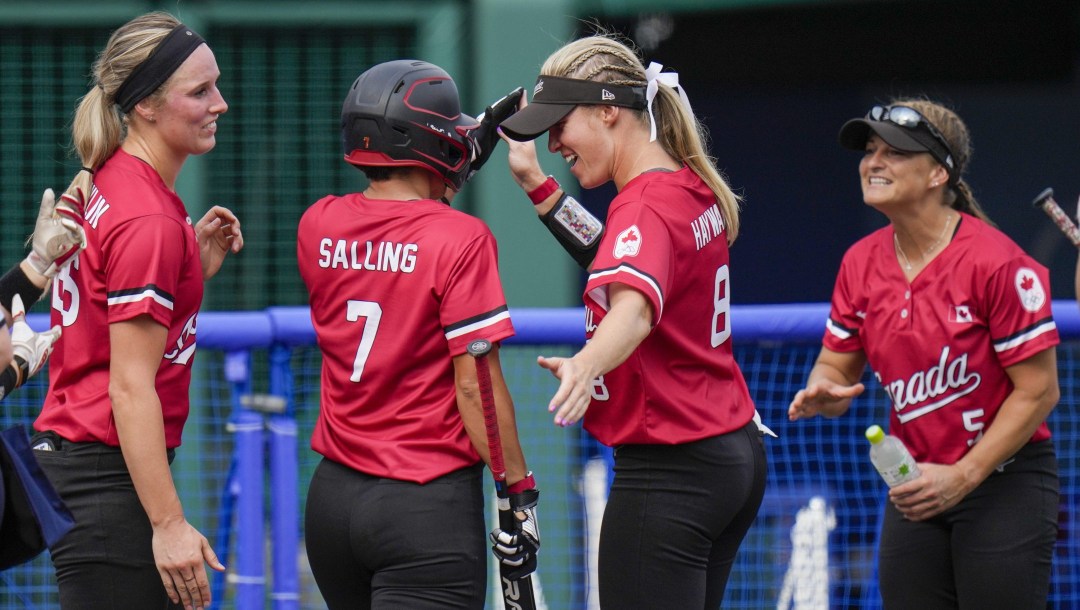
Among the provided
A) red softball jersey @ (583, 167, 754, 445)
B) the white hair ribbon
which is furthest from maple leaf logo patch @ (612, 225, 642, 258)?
the white hair ribbon

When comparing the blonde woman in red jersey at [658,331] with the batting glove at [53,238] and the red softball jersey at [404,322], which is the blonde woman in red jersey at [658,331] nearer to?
the red softball jersey at [404,322]

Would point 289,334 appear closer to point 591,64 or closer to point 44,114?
point 591,64

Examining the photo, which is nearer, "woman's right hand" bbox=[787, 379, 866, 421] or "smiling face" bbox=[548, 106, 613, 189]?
"smiling face" bbox=[548, 106, 613, 189]

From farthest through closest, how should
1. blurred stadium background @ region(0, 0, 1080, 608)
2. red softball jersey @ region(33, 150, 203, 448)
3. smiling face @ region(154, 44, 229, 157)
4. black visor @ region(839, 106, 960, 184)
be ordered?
blurred stadium background @ region(0, 0, 1080, 608) < black visor @ region(839, 106, 960, 184) < smiling face @ region(154, 44, 229, 157) < red softball jersey @ region(33, 150, 203, 448)

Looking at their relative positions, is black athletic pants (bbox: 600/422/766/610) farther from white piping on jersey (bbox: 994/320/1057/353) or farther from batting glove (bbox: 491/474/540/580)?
white piping on jersey (bbox: 994/320/1057/353)

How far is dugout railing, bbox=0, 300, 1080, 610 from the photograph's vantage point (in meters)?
4.33

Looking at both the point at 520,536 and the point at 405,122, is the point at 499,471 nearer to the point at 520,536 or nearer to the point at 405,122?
the point at 520,536

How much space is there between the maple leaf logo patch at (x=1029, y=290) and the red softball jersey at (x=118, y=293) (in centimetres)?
236

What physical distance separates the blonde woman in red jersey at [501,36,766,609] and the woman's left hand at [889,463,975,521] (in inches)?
25.5

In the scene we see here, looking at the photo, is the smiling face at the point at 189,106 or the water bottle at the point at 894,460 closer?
the smiling face at the point at 189,106

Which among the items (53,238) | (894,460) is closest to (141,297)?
(53,238)

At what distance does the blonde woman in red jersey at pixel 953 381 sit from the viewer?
11.8 feet

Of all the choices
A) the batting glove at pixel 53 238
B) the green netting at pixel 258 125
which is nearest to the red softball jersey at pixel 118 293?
the batting glove at pixel 53 238

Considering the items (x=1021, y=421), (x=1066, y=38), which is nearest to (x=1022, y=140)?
(x=1066, y=38)
